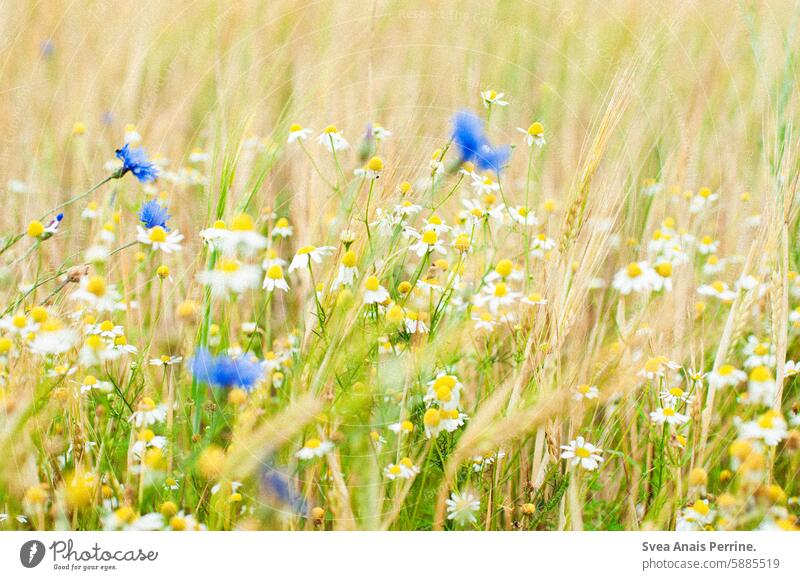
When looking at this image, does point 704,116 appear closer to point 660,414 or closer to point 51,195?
point 660,414

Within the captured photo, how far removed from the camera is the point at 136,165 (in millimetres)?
796

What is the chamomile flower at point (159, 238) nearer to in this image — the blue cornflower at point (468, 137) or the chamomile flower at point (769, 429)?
the blue cornflower at point (468, 137)

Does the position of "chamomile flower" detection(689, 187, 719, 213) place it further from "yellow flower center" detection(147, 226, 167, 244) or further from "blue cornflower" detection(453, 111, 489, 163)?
"yellow flower center" detection(147, 226, 167, 244)

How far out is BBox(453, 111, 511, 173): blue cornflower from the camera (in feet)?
2.83

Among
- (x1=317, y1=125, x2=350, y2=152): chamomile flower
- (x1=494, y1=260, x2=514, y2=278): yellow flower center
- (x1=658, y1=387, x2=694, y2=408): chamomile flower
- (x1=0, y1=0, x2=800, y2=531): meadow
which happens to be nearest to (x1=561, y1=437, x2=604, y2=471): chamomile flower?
(x1=0, y1=0, x2=800, y2=531): meadow

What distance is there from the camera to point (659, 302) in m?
0.82

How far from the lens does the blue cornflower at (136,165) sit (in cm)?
79

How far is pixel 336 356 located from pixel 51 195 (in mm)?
462

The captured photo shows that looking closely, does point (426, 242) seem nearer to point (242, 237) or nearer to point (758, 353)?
point (242, 237)

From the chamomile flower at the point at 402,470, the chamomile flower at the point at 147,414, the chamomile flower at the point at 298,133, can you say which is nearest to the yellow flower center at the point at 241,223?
the chamomile flower at the point at 298,133

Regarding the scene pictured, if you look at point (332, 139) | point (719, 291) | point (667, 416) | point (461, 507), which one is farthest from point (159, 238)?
point (719, 291)

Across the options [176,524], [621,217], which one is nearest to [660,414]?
[621,217]
